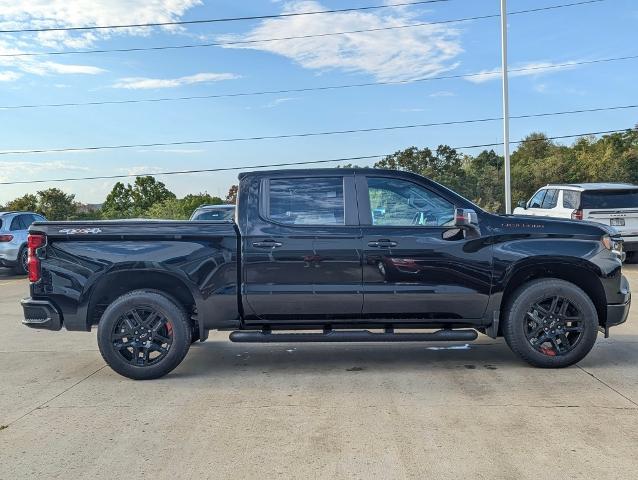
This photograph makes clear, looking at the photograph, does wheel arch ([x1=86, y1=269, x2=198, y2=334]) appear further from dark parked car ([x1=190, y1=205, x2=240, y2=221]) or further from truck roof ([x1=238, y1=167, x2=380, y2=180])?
dark parked car ([x1=190, y1=205, x2=240, y2=221])

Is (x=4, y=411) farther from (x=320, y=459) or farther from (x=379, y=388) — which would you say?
(x=379, y=388)

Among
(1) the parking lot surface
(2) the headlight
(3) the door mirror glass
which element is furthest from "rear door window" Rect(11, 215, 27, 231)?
(2) the headlight

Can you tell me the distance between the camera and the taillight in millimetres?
5422

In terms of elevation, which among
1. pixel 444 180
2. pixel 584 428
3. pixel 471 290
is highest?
pixel 444 180

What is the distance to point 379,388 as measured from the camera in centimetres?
513

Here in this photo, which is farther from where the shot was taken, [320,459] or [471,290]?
[471,290]

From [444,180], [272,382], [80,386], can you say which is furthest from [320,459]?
[444,180]

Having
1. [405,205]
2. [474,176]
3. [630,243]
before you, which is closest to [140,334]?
[405,205]

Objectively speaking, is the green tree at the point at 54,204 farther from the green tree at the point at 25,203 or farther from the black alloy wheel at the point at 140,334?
the black alloy wheel at the point at 140,334

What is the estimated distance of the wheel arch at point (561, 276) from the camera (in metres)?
5.54

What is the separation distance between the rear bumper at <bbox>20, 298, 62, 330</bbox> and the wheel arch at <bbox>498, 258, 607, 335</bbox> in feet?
13.9

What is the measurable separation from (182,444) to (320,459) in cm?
98

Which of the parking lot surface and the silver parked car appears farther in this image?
the silver parked car

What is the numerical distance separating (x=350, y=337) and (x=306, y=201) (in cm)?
136
